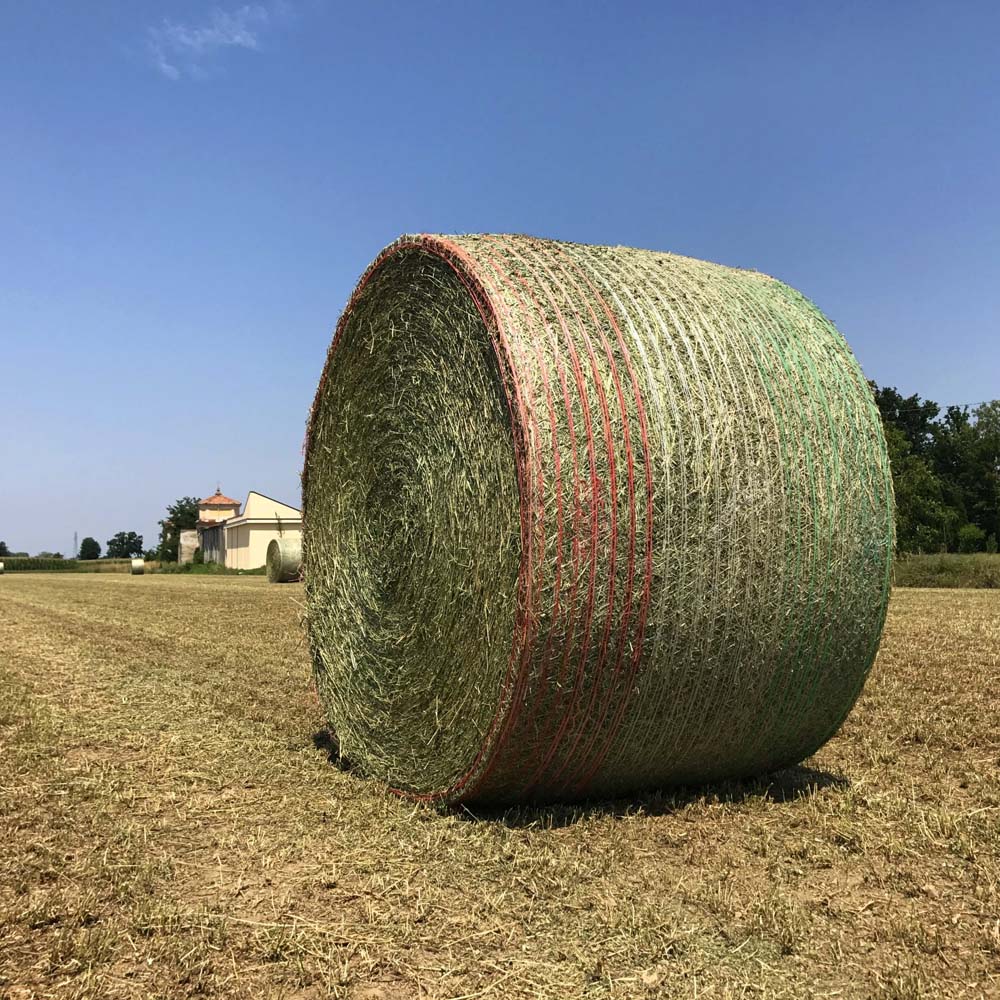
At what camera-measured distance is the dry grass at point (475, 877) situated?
2930 mm

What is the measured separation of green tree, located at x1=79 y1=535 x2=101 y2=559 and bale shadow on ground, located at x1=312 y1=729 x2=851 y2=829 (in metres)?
132

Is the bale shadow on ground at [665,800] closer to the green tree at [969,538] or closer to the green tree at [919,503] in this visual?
the green tree at [919,503]

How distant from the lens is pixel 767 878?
145 inches

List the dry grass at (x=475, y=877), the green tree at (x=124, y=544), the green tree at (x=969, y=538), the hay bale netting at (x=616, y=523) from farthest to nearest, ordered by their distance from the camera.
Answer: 1. the green tree at (x=124, y=544)
2. the green tree at (x=969, y=538)
3. the hay bale netting at (x=616, y=523)
4. the dry grass at (x=475, y=877)

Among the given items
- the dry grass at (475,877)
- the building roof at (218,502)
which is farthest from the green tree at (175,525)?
the dry grass at (475,877)

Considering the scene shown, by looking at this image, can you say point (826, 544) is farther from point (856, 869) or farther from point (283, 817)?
point (283, 817)

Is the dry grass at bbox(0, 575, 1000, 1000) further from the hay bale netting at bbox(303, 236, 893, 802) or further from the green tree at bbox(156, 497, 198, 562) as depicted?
the green tree at bbox(156, 497, 198, 562)

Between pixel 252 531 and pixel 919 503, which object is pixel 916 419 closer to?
pixel 919 503

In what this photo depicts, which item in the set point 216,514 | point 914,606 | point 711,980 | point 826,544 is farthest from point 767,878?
point 216,514

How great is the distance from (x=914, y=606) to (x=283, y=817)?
539 inches

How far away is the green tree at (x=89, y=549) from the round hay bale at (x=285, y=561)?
10520cm

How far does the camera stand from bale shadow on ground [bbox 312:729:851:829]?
440 centimetres

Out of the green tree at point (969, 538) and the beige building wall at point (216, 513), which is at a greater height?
the beige building wall at point (216, 513)

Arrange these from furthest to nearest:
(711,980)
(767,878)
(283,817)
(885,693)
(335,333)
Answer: (885,693) → (335,333) → (283,817) → (767,878) → (711,980)
